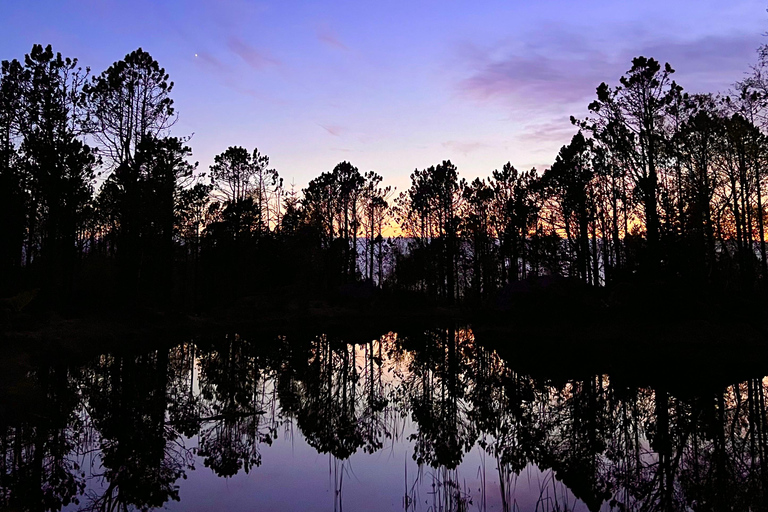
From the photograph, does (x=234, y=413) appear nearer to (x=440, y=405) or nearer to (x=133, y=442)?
(x=133, y=442)

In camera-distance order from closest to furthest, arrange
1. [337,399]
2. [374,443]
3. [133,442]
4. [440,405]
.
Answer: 1. [133,442]
2. [374,443]
3. [440,405]
4. [337,399]

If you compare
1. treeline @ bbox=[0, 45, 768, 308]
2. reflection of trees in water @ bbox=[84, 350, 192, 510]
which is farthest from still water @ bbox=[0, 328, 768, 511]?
treeline @ bbox=[0, 45, 768, 308]

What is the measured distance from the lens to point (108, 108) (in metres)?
27.3

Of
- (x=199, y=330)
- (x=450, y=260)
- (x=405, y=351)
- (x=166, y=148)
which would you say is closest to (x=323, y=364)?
(x=405, y=351)

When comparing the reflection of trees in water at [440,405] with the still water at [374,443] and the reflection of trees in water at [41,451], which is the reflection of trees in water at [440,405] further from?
the reflection of trees in water at [41,451]

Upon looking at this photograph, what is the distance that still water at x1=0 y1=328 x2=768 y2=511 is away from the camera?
22.3 ft

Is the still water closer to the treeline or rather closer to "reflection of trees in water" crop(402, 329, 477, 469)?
"reflection of trees in water" crop(402, 329, 477, 469)

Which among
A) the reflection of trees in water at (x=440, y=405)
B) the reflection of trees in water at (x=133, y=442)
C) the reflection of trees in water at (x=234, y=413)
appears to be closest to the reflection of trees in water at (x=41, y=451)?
the reflection of trees in water at (x=133, y=442)

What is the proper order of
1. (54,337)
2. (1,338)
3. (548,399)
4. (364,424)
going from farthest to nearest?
(54,337) < (1,338) < (548,399) < (364,424)

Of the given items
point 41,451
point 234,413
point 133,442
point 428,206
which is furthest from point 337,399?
point 428,206

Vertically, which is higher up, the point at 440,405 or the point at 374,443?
the point at 440,405

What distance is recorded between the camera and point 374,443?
9398 millimetres

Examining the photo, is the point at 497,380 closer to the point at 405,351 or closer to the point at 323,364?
the point at 323,364

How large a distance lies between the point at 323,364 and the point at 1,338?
10217 millimetres
